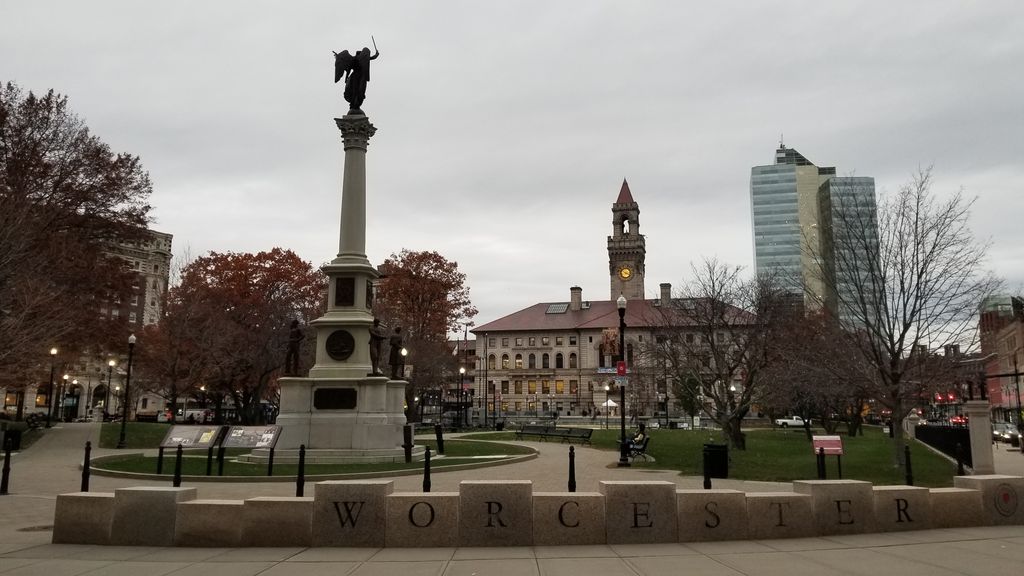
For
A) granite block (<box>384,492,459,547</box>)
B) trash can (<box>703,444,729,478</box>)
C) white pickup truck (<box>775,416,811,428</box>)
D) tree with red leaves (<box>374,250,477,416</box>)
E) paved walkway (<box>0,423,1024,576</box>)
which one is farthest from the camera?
white pickup truck (<box>775,416,811,428</box>)

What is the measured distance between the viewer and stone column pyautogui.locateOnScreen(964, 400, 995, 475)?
18.3 meters

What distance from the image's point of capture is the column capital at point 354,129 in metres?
22.9

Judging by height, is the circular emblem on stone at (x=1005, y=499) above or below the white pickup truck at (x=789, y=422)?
above

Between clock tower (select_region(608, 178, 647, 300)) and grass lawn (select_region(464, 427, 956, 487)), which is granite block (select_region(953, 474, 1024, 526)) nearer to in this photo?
grass lawn (select_region(464, 427, 956, 487))

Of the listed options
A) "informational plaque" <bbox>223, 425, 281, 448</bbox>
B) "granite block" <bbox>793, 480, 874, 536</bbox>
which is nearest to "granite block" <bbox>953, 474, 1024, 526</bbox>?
"granite block" <bbox>793, 480, 874, 536</bbox>

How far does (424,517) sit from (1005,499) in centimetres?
890

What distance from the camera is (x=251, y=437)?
1619 cm

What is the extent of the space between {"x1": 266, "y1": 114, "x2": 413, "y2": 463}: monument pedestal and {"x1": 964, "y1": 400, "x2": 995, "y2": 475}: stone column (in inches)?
656

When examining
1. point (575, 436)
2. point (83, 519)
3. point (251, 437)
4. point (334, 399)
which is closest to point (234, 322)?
point (575, 436)

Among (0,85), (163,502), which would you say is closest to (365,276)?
(163,502)

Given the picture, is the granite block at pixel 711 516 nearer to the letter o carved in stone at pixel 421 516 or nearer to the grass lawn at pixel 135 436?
the letter o carved in stone at pixel 421 516

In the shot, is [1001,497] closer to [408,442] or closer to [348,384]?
[408,442]

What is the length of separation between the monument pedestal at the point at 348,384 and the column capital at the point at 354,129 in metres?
0.04

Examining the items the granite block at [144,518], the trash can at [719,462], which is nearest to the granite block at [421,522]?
the granite block at [144,518]
